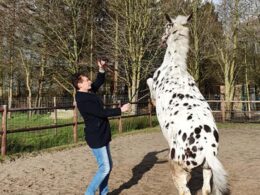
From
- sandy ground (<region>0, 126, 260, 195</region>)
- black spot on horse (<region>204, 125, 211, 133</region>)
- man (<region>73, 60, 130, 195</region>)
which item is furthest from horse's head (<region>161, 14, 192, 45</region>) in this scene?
sandy ground (<region>0, 126, 260, 195</region>)

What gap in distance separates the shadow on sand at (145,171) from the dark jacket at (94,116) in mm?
1297

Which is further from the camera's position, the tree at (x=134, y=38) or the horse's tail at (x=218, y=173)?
the tree at (x=134, y=38)

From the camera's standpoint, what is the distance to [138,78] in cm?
2139

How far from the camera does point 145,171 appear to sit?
741 cm

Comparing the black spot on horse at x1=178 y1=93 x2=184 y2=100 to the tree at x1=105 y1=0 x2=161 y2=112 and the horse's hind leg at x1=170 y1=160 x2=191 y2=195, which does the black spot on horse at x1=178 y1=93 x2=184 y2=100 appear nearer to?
the horse's hind leg at x1=170 y1=160 x2=191 y2=195

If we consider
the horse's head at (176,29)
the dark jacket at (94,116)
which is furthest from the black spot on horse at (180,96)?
the horse's head at (176,29)

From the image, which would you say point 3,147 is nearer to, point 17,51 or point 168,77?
point 168,77

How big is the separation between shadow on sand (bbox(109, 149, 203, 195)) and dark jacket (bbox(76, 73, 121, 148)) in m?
1.30

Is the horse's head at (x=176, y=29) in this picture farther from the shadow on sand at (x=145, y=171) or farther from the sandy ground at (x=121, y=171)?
the sandy ground at (x=121, y=171)

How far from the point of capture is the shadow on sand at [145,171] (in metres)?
6.03

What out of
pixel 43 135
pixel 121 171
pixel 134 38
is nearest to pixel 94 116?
pixel 121 171

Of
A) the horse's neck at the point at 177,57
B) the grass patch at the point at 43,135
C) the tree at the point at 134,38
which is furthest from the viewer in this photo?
the tree at the point at 134,38

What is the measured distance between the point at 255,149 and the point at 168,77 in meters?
6.33

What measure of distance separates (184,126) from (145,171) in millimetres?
3529
